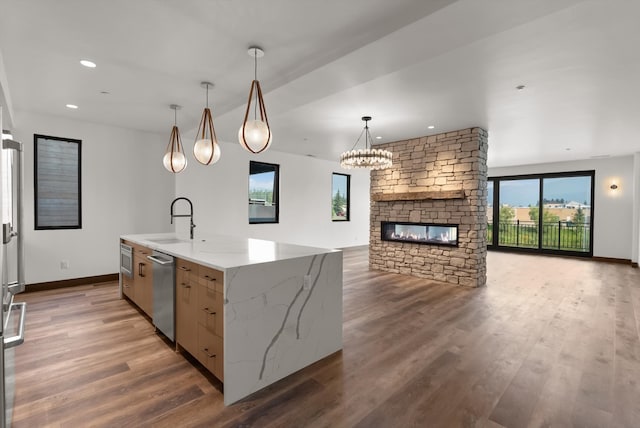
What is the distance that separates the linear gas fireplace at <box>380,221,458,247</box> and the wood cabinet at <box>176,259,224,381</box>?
174 inches

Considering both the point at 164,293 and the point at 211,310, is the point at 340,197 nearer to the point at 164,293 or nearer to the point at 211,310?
the point at 164,293

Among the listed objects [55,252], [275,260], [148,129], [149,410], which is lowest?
[149,410]

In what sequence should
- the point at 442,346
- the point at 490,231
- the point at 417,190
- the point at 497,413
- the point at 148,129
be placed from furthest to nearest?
the point at 490,231
the point at 417,190
the point at 148,129
the point at 442,346
the point at 497,413

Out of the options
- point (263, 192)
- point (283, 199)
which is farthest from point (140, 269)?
point (283, 199)

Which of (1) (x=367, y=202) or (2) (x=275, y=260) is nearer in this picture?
(2) (x=275, y=260)

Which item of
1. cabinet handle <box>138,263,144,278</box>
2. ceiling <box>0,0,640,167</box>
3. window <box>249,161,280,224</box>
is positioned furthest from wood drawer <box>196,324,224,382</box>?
window <box>249,161,280,224</box>

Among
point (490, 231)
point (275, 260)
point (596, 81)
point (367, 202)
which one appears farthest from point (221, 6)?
point (490, 231)

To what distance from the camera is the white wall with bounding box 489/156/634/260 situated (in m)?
7.49

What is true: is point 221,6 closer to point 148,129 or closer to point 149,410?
point 149,410

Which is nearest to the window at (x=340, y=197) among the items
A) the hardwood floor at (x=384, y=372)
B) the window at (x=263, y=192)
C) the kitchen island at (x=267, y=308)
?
the window at (x=263, y=192)

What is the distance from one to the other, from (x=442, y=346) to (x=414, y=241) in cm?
320

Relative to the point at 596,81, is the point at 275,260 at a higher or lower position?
lower

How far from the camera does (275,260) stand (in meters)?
2.25

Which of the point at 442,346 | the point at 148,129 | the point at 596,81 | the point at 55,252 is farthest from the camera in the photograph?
the point at 148,129
